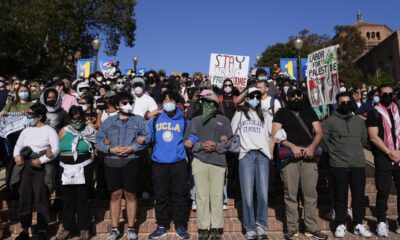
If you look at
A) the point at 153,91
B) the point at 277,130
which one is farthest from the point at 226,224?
the point at 153,91

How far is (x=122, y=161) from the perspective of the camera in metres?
6.61

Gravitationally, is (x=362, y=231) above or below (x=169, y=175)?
below

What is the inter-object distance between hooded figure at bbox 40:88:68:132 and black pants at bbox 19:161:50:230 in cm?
96

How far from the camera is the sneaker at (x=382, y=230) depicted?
656 centimetres

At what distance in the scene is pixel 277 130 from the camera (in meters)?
6.69

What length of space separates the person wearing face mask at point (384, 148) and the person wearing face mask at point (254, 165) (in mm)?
1798

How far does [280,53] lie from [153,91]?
55.0 meters

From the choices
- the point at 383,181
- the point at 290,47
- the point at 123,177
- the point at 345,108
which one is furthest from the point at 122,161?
the point at 290,47

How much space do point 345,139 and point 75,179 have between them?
4310mm

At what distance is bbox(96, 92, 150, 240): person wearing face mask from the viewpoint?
659cm

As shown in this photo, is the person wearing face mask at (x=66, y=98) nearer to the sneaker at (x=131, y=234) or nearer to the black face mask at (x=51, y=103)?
the black face mask at (x=51, y=103)

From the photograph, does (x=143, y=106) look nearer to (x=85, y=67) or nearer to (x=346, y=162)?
(x=346, y=162)

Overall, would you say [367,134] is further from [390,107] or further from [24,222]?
[24,222]

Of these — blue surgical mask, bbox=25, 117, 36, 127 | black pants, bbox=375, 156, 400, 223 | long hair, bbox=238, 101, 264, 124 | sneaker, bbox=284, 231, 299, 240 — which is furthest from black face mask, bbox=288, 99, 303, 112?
blue surgical mask, bbox=25, 117, 36, 127
